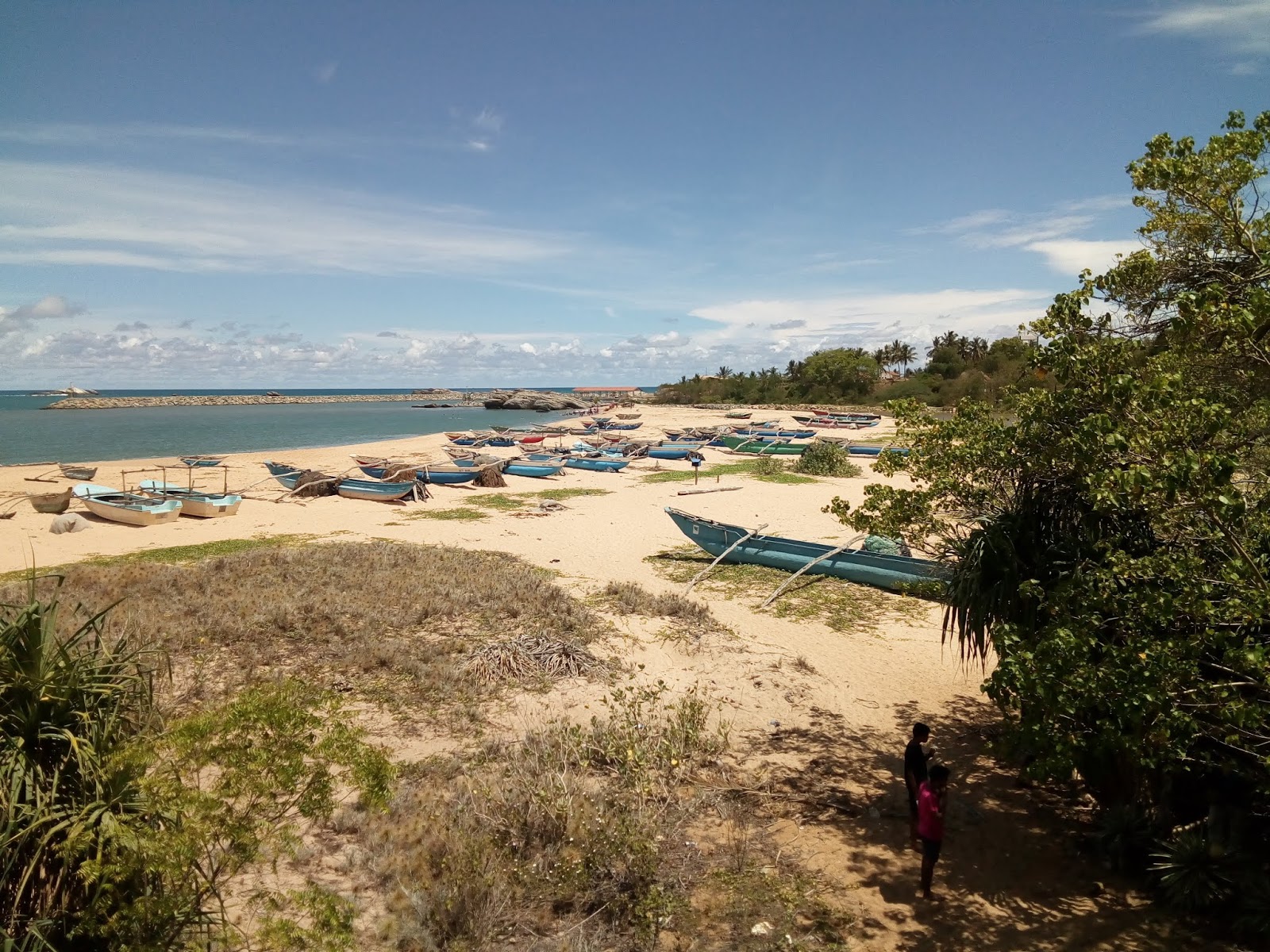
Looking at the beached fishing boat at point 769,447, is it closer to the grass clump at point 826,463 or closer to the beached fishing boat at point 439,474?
the grass clump at point 826,463

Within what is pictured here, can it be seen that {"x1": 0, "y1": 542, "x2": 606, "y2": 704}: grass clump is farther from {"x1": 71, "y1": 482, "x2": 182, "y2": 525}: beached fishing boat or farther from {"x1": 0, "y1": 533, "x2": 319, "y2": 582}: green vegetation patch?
{"x1": 71, "y1": 482, "x2": 182, "y2": 525}: beached fishing boat

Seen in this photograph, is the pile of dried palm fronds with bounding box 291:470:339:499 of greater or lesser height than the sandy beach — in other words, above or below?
above

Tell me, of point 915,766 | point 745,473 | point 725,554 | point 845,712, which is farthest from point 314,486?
point 915,766

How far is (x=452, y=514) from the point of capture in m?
23.2

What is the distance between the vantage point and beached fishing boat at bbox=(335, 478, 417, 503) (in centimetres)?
2530

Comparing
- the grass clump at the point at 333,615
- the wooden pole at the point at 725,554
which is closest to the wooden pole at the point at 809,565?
the wooden pole at the point at 725,554

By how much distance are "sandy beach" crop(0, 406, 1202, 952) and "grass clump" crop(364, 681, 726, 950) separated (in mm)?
1184

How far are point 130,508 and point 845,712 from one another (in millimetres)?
21120

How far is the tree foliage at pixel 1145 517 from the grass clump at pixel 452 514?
56.6 feet

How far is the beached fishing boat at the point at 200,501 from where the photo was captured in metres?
21.9

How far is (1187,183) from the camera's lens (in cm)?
558

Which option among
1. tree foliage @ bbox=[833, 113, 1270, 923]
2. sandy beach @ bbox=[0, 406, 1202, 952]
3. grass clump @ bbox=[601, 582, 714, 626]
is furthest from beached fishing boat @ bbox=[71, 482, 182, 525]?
tree foliage @ bbox=[833, 113, 1270, 923]

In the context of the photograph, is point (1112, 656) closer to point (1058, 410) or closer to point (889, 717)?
point (1058, 410)

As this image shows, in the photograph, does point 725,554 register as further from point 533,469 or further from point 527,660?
point 533,469
